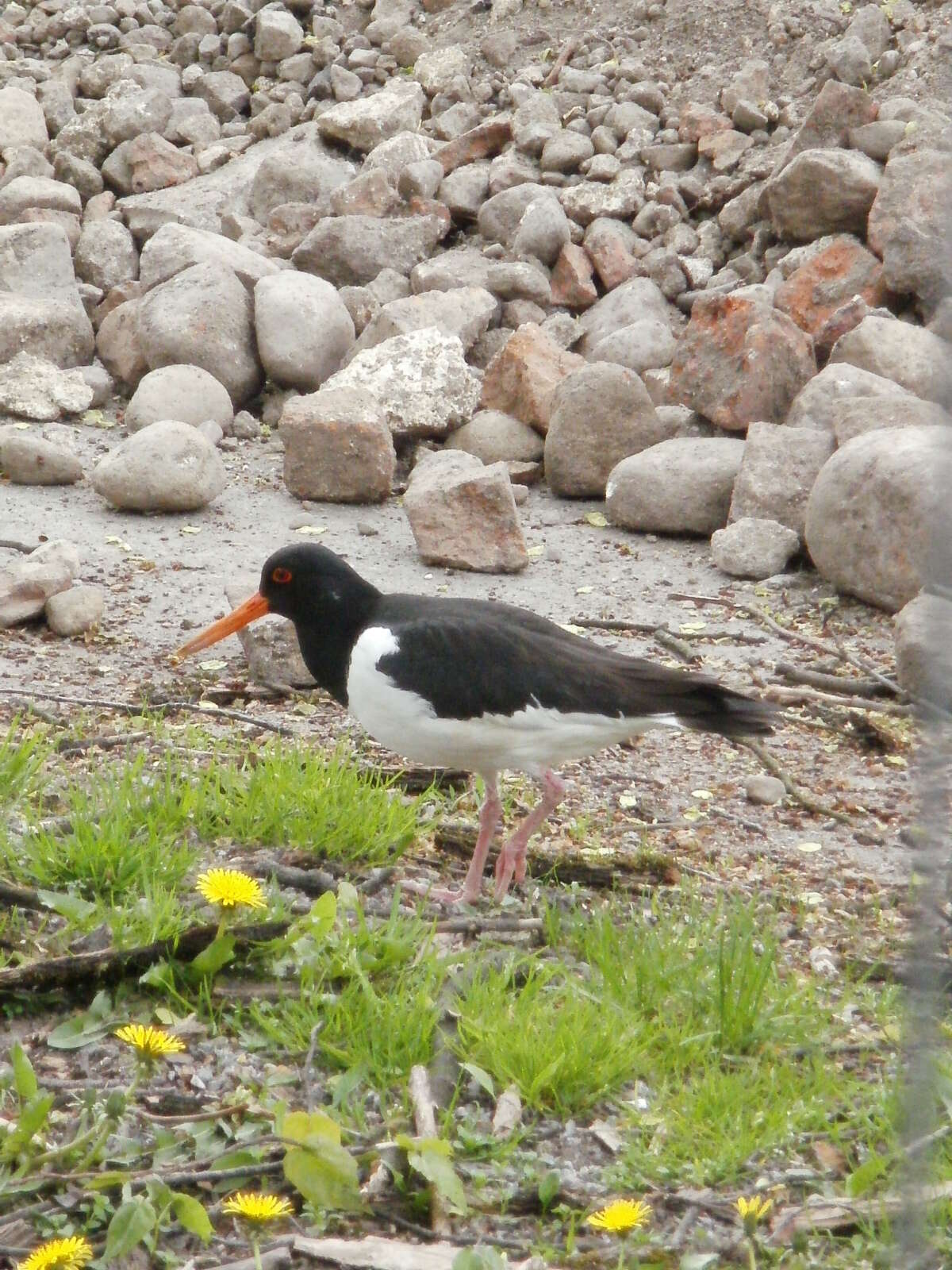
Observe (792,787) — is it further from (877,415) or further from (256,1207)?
(256,1207)

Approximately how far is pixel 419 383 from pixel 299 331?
0.92 m

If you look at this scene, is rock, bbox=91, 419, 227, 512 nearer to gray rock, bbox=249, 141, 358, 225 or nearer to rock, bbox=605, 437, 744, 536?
rock, bbox=605, 437, 744, 536

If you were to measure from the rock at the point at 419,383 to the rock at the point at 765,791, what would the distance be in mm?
3379

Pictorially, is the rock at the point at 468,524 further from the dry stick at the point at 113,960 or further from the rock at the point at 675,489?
the dry stick at the point at 113,960

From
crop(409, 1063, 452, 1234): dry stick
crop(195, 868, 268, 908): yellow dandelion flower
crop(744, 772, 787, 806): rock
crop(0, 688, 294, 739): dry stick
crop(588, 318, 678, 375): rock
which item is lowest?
crop(0, 688, 294, 739): dry stick

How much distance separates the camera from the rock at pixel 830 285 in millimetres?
7957

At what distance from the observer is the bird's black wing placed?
12.2 ft

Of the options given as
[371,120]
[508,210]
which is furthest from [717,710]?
[371,120]

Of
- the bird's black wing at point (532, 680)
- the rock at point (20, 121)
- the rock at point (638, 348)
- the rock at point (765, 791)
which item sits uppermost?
the rock at point (20, 121)

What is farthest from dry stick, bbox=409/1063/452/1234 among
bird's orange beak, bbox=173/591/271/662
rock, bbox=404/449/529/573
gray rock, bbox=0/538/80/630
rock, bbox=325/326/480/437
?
rock, bbox=325/326/480/437

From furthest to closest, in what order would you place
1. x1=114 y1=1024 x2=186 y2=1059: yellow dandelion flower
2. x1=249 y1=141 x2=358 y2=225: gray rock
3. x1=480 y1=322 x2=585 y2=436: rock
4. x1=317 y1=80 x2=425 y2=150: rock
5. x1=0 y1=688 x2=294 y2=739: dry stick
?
1. x1=317 y1=80 x2=425 y2=150: rock
2. x1=249 y1=141 x2=358 y2=225: gray rock
3. x1=480 y1=322 x2=585 y2=436: rock
4. x1=0 y1=688 x2=294 y2=739: dry stick
5. x1=114 y1=1024 x2=186 y2=1059: yellow dandelion flower

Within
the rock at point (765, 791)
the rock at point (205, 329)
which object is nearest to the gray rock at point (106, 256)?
the rock at point (205, 329)

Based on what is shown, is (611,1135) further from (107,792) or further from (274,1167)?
(107,792)

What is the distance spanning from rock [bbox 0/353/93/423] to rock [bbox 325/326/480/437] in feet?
4.29
